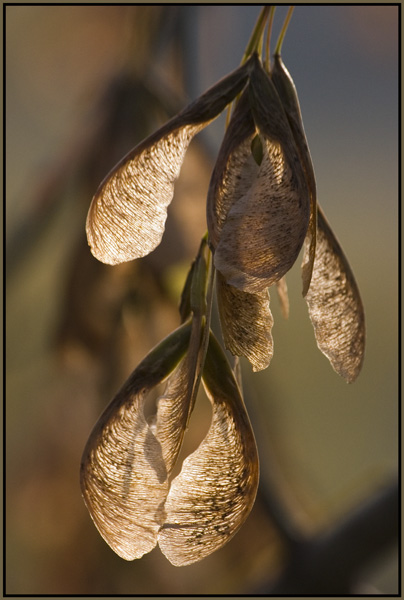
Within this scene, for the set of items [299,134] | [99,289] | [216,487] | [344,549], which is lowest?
[344,549]

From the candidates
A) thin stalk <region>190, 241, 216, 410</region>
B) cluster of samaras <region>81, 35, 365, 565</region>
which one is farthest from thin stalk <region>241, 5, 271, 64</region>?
thin stalk <region>190, 241, 216, 410</region>

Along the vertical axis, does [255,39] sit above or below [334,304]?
above

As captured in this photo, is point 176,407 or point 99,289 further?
point 99,289

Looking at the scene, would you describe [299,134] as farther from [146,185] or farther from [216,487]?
[216,487]

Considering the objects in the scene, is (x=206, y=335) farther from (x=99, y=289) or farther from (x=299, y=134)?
(x=99, y=289)

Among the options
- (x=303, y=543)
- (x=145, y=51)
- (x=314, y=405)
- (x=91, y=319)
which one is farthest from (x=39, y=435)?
(x=314, y=405)

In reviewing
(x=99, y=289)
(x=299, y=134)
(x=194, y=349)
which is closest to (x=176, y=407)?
(x=194, y=349)

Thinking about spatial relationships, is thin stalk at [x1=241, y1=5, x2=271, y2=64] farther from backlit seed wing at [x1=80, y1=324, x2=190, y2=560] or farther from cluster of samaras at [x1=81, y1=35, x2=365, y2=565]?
backlit seed wing at [x1=80, y1=324, x2=190, y2=560]
